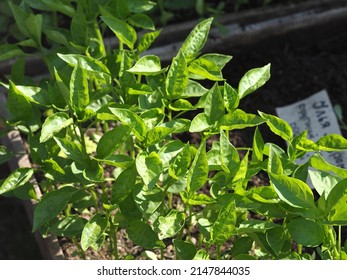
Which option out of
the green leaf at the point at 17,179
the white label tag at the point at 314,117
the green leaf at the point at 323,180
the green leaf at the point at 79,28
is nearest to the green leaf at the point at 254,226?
the green leaf at the point at 323,180

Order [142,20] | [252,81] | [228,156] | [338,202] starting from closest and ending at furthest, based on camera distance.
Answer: [338,202] < [228,156] < [252,81] < [142,20]

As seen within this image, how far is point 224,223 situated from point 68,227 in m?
0.44

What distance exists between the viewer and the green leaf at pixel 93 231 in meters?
1.43

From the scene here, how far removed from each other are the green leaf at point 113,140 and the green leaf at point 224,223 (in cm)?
23

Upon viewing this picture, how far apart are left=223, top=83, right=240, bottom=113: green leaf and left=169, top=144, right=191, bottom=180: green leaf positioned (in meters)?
0.15

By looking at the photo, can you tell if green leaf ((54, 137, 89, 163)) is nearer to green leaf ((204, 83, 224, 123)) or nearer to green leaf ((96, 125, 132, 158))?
green leaf ((96, 125, 132, 158))

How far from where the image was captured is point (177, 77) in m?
1.46

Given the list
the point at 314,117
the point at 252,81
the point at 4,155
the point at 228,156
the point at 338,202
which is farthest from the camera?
the point at 314,117

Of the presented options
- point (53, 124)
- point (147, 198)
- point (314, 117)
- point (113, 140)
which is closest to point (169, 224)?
point (147, 198)

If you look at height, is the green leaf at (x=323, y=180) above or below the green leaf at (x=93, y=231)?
A: above

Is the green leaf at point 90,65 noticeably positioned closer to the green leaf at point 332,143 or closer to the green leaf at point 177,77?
the green leaf at point 177,77

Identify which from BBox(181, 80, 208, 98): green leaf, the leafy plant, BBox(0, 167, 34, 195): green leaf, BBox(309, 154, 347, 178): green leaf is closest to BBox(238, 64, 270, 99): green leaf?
the leafy plant

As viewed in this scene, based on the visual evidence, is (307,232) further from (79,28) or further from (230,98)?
(79,28)
